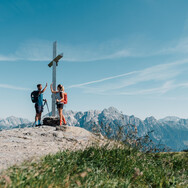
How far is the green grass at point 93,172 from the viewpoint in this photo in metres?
3.28

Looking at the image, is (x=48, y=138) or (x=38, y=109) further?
(x=38, y=109)

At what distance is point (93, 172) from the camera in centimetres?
423

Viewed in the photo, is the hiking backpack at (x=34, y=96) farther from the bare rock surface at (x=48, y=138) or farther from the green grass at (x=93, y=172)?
the green grass at (x=93, y=172)

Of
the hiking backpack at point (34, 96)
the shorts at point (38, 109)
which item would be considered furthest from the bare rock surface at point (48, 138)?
the hiking backpack at point (34, 96)

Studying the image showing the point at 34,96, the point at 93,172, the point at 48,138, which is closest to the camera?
the point at 93,172

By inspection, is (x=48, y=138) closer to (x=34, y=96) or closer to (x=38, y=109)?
(x=38, y=109)

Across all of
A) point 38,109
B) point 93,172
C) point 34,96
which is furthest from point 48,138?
point 93,172

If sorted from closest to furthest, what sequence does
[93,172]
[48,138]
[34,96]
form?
1. [93,172]
2. [48,138]
3. [34,96]

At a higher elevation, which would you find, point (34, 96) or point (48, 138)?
point (34, 96)

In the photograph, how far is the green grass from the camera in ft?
10.8

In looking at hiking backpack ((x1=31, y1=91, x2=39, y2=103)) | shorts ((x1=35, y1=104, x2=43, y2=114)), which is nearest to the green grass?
shorts ((x1=35, y1=104, x2=43, y2=114))

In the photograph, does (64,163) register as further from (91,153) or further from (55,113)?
(55,113)

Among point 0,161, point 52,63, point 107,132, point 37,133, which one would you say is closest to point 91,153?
point 107,132

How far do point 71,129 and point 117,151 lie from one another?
19.1ft
